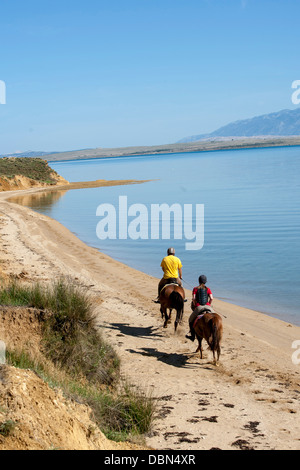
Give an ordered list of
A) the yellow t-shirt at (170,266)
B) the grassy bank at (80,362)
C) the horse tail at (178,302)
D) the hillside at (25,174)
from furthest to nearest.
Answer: the hillside at (25,174) → the yellow t-shirt at (170,266) → the horse tail at (178,302) → the grassy bank at (80,362)

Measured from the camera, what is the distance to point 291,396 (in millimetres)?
8578

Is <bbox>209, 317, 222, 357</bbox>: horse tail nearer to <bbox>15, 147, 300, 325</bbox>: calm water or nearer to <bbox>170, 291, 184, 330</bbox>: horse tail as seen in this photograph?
<bbox>170, 291, 184, 330</bbox>: horse tail

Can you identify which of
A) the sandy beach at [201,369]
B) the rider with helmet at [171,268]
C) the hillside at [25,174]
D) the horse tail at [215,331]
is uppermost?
the hillside at [25,174]

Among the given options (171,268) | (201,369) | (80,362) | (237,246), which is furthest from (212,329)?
(237,246)

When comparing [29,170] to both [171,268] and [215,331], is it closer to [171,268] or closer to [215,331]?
[171,268]

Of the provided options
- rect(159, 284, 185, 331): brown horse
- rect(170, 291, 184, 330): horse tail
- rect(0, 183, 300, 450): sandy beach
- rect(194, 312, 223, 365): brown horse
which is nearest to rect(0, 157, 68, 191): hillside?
rect(0, 183, 300, 450): sandy beach

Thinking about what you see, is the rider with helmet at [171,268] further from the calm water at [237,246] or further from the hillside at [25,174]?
the hillside at [25,174]

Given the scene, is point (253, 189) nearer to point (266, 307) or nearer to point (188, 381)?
point (266, 307)

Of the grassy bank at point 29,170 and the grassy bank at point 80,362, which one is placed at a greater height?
the grassy bank at point 29,170

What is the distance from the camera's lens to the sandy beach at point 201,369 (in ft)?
22.7

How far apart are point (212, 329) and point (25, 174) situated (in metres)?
70.5

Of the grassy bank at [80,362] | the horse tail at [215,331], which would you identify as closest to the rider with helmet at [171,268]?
the horse tail at [215,331]

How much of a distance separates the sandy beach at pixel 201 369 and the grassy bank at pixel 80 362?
0.42 metres
